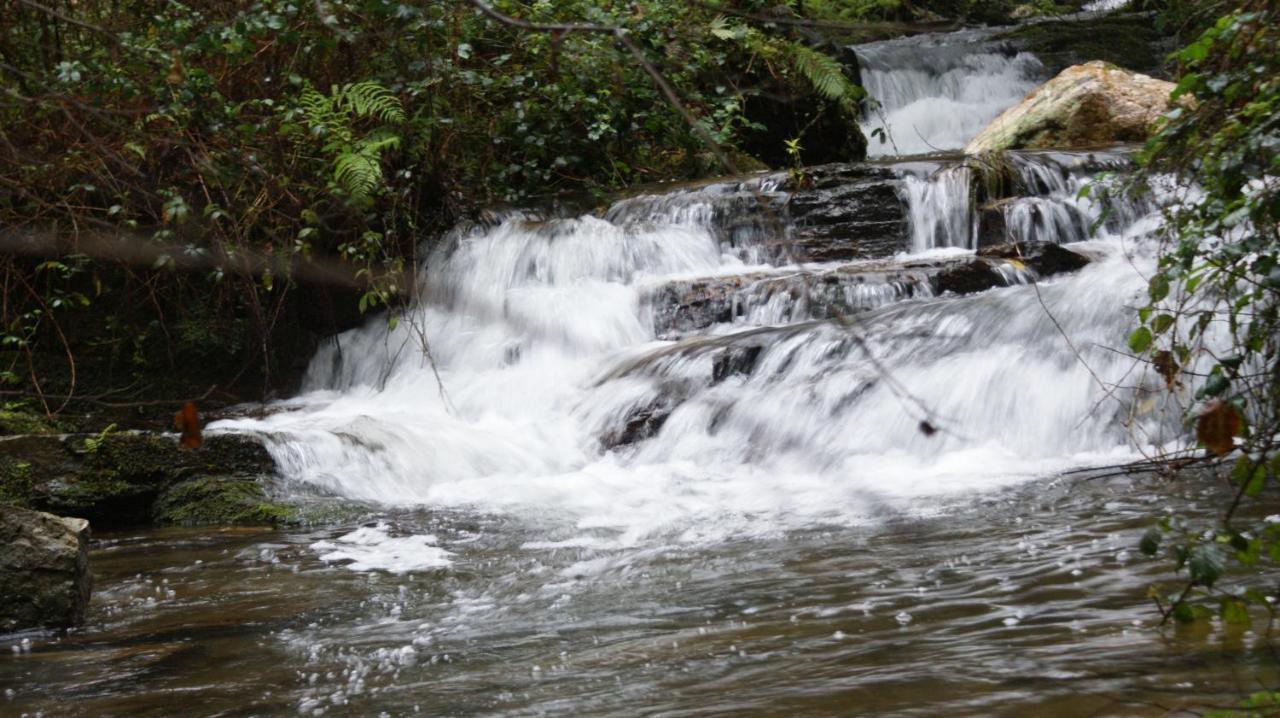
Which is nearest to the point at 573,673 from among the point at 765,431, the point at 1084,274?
the point at 765,431

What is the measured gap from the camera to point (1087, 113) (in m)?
12.3

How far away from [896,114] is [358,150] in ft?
31.9

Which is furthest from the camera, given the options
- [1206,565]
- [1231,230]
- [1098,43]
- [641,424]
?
[1098,43]

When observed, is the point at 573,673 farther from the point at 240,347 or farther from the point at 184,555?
the point at 240,347

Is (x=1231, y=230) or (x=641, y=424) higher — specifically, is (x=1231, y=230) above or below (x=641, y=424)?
above

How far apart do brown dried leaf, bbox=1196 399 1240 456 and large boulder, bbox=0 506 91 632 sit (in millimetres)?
3706

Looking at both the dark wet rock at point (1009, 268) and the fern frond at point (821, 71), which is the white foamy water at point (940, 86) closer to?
the fern frond at point (821, 71)

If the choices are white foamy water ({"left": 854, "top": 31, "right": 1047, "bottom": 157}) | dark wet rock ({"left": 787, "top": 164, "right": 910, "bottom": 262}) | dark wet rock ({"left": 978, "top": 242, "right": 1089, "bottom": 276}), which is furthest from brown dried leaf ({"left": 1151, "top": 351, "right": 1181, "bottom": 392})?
white foamy water ({"left": 854, "top": 31, "right": 1047, "bottom": 157})

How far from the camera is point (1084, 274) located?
26.7 feet

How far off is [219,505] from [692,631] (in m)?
3.69

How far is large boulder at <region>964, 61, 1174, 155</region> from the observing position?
12.2 metres

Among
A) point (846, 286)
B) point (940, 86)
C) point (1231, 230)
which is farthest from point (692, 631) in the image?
point (940, 86)

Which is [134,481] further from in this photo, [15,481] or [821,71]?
[821,71]

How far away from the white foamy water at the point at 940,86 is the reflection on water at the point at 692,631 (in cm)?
1196
